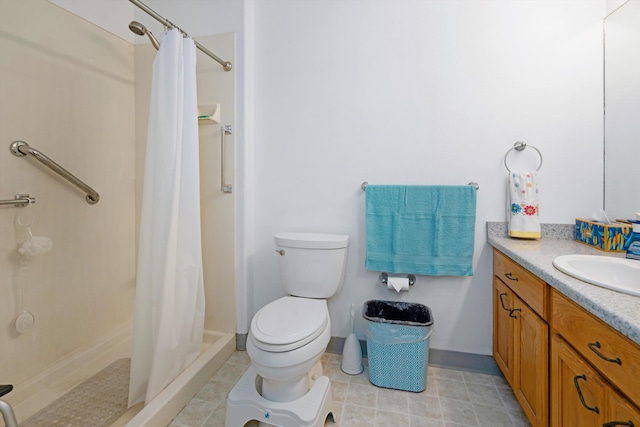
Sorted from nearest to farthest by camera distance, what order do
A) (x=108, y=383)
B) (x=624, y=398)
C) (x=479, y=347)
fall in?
(x=624, y=398) < (x=108, y=383) < (x=479, y=347)

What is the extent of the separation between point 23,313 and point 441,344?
2.18 metres

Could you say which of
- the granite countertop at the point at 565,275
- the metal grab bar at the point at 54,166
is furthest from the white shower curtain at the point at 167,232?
the granite countertop at the point at 565,275

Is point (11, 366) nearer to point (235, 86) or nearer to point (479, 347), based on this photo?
point (235, 86)

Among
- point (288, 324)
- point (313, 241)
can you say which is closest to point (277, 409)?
point (288, 324)

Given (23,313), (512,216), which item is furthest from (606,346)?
(23,313)

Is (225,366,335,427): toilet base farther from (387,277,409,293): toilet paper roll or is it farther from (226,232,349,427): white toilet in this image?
(387,277,409,293): toilet paper roll

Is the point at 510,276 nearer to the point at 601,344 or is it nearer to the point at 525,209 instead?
the point at 525,209

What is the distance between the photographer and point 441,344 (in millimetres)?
1729

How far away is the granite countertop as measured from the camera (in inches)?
26.1

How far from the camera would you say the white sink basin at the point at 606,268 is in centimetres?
102

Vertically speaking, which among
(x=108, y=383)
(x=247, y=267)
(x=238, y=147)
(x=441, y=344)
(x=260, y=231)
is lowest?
(x=108, y=383)

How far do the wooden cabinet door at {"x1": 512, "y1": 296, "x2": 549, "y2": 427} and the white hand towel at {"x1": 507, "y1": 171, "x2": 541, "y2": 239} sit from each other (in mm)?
387

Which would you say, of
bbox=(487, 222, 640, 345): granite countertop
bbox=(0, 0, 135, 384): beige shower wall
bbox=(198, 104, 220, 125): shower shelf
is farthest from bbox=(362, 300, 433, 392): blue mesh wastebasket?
bbox=(0, 0, 135, 384): beige shower wall

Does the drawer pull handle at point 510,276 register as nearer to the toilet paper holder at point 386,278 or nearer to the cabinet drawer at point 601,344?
the cabinet drawer at point 601,344
